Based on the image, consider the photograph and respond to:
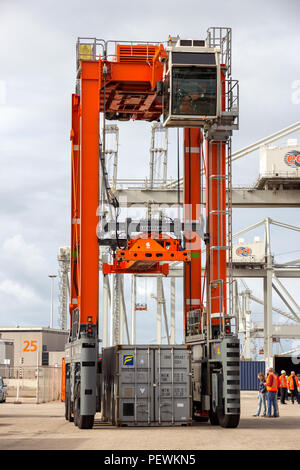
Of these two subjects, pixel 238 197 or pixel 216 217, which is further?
pixel 238 197

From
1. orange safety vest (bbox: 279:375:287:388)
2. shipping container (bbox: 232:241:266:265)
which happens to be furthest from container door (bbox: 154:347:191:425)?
shipping container (bbox: 232:241:266:265)

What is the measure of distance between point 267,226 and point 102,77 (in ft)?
169

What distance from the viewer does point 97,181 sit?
24078 millimetres

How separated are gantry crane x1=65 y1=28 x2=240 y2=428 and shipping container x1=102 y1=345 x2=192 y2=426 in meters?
0.77

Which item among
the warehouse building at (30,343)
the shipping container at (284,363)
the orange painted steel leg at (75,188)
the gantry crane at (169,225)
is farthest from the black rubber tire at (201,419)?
the warehouse building at (30,343)

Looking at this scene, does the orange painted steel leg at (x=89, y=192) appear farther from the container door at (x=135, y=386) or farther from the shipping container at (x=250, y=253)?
the shipping container at (x=250, y=253)

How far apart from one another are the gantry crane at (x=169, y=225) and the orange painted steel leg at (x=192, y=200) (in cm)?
6

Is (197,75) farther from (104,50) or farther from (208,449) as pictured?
(208,449)

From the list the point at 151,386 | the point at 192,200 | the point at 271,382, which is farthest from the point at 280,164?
the point at 151,386

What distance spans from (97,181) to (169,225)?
2.70 metres

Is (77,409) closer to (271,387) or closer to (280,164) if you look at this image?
(271,387)
